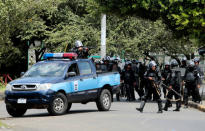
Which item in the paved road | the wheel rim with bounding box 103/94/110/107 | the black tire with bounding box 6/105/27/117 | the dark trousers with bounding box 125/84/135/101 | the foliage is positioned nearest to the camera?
the paved road

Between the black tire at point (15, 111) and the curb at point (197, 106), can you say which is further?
the curb at point (197, 106)

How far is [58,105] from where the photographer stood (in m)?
16.7

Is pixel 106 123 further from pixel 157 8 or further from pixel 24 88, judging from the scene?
pixel 157 8

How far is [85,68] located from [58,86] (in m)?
1.98

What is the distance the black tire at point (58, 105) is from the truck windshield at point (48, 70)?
0.81m

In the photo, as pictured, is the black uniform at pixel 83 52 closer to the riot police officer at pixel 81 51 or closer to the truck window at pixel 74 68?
the riot police officer at pixel 81 51

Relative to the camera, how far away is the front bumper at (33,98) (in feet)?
53.4

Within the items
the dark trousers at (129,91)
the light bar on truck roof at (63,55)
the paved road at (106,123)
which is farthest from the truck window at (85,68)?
the dark trousers at (129,91)

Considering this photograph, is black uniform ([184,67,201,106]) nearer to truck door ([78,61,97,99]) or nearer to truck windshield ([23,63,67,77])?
truck door ([78,61,97,99])

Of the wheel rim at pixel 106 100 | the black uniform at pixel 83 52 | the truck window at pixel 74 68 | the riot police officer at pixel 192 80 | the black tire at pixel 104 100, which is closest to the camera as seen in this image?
the truck window at pixel 74 68

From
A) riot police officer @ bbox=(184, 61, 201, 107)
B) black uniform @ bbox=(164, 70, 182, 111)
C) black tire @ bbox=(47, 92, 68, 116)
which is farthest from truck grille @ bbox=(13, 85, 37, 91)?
riot police officer @ bbox=(184, 61, 201, 107)

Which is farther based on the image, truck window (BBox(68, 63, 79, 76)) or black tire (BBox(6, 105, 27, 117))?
truck window (BBox(68, 63, 79, 76))

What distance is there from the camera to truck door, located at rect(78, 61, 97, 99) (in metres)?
18.1

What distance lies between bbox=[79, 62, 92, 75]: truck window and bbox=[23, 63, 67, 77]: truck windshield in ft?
2.38
